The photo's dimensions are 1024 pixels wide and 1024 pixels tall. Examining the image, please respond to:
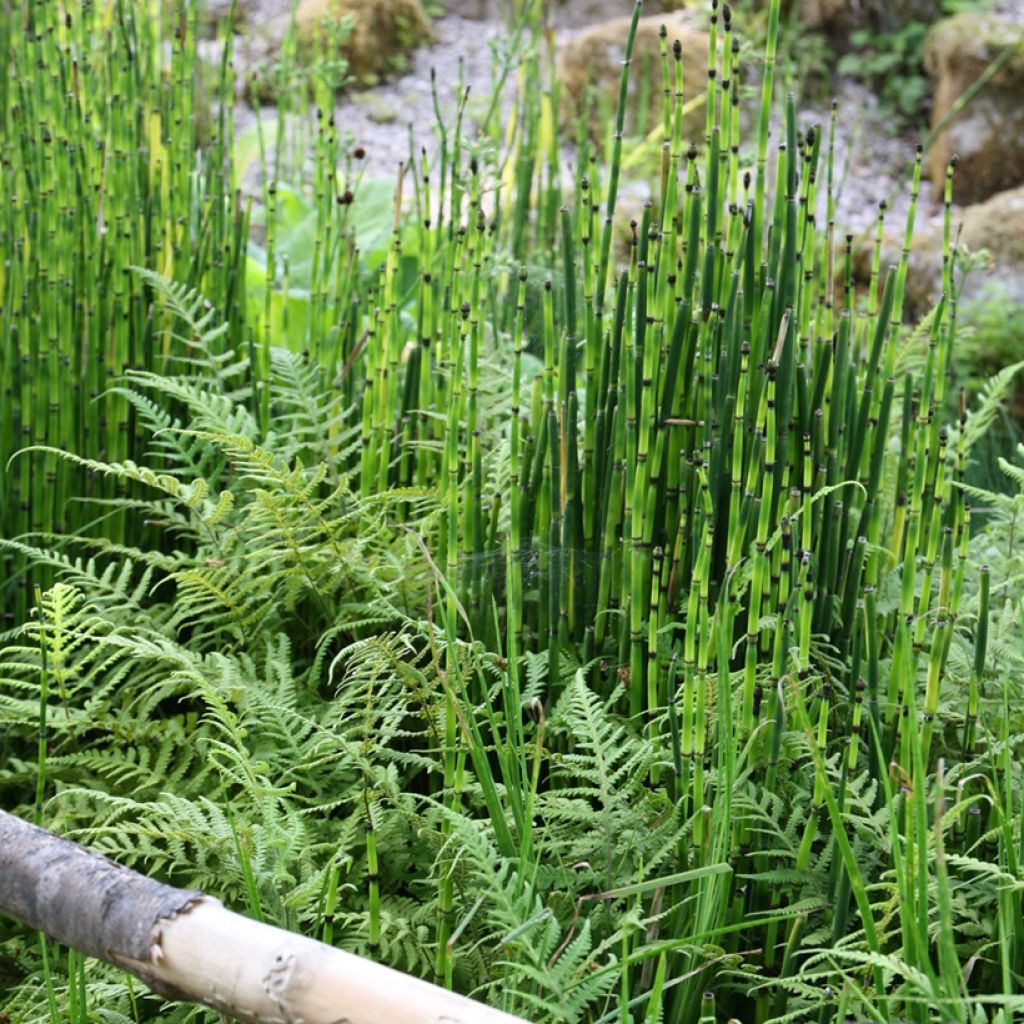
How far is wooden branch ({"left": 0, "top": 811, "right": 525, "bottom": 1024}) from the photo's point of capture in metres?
0.67

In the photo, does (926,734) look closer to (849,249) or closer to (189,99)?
(849,249)

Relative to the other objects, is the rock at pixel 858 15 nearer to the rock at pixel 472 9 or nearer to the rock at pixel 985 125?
the rock at pixel 985 125

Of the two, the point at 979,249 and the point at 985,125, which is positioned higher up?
the point at 985,125

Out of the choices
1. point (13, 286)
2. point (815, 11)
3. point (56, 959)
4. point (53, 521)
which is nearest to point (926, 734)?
point (56, 959)

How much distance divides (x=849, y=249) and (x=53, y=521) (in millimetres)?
972

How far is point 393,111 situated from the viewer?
4.62m

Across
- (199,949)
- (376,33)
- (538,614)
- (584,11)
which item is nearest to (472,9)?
(584,11)

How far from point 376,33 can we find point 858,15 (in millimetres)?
1881

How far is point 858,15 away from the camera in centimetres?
498

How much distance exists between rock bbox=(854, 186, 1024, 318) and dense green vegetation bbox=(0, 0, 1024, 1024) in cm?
190

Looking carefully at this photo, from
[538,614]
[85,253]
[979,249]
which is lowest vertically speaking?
[538,614]

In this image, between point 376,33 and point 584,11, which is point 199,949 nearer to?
point 376,33

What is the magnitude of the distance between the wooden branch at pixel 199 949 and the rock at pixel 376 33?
4.16m

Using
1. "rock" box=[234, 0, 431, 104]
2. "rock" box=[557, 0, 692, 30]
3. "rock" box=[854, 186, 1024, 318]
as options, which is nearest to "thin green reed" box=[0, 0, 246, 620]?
"rock" box=[854, 186, 1024, 318]
